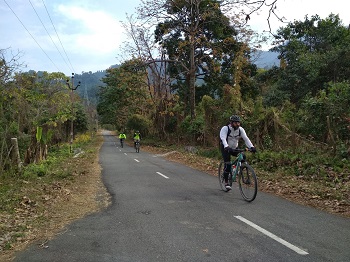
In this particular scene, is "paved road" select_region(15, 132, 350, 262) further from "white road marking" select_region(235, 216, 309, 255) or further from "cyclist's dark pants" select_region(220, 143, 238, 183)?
"cyclist's dark pants" select_region(220, 143, 238, 183)

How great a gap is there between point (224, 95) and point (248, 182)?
1430 cm

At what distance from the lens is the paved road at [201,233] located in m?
4.55

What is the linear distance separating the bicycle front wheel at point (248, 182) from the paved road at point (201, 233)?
20 centimetres

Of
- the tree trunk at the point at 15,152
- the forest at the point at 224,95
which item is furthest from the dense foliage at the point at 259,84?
the tree trunk at the point at 15,152

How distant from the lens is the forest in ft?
41.7

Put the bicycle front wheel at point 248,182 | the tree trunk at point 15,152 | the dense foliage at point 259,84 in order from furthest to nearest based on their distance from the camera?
1. the dense foliage at point 259,84
2. the tree trunk at point 15,152
3. the bicycle front wheel at point 248,182

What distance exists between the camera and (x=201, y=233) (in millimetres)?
5434

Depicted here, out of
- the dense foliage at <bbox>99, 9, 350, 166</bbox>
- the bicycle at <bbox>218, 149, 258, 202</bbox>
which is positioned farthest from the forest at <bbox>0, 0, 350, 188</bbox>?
the bicycle at <bbox>218, 149, 258, 202</bbox>

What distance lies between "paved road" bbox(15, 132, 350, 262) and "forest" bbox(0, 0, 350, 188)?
4.42 meters

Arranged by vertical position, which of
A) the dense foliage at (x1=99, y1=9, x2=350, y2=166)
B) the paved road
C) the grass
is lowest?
the grass

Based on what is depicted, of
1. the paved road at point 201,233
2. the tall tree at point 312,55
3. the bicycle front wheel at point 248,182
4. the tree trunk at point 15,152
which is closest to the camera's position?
the paved road at point 201,233

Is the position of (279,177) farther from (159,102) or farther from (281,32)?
(159,102)

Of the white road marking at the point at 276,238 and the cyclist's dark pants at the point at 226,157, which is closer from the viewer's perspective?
the white road marking at the point at 276,238

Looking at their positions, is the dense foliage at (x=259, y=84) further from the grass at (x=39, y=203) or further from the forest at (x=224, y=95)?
the grass at (x=39, y=203)
